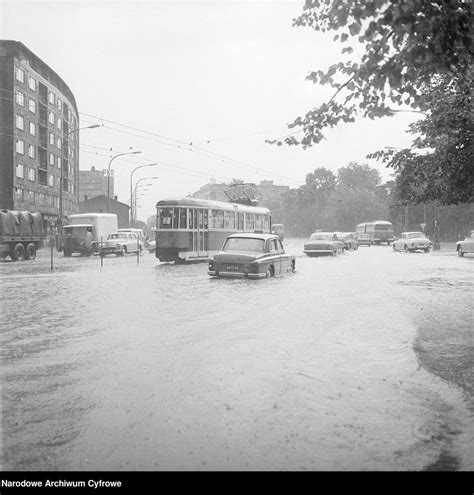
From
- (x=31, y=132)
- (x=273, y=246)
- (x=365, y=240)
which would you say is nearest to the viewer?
(x=273, y=246)

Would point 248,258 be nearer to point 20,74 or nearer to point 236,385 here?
point 236,385

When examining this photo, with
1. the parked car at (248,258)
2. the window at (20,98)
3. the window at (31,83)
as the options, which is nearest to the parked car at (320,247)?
the parked car at (248,258)

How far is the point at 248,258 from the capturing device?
54.5ft

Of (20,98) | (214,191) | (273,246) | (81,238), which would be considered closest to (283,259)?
(273,246)

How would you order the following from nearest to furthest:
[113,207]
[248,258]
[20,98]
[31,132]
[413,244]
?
[248,258], [413,244], [20,98], [31,132], [113,207]

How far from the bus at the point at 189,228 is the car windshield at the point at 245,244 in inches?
299

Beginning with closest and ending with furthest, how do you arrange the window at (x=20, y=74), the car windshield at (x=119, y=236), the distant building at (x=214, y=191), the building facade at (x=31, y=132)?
1. the car windshield at (x=119, y=236)
2. the building facade at (x=31, y=132)
3. the window at (x=20, y=74)
4. the distant building at (x=214, y=191)

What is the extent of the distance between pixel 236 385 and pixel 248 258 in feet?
36.2

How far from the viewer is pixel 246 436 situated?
4.20 metres

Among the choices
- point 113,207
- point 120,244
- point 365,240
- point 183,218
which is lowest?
point 120,244

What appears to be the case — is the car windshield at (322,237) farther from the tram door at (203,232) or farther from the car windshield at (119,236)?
the car windshield at (119,236)

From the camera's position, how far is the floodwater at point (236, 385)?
3936mm

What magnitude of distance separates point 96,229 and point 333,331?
102ft

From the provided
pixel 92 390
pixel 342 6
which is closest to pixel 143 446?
pixel 92 390
